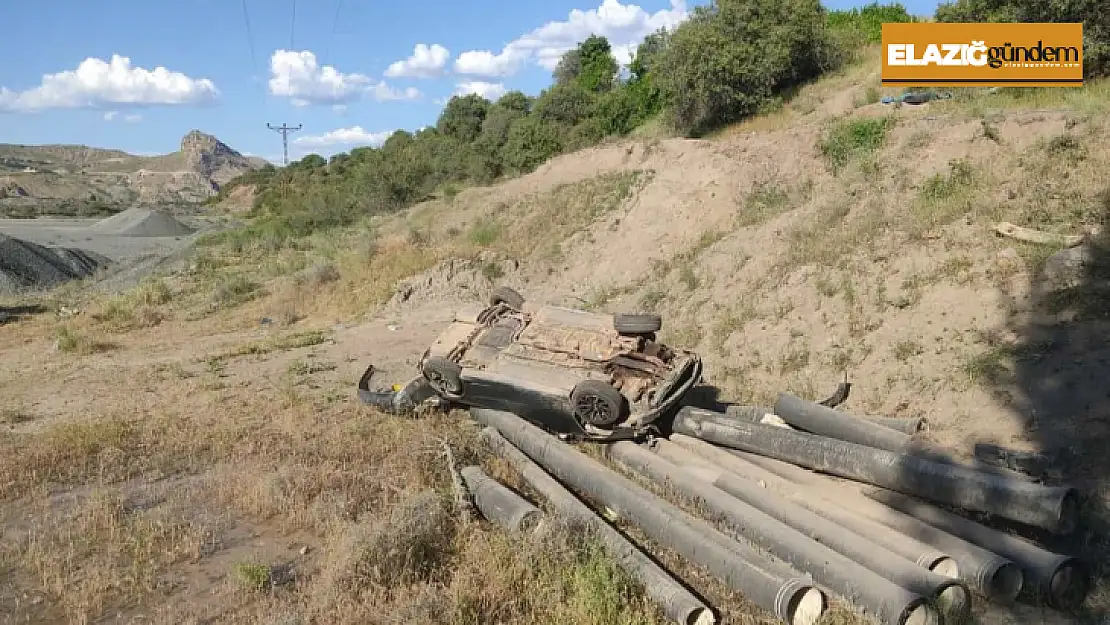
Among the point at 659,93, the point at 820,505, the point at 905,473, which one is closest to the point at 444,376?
the point at 820,505

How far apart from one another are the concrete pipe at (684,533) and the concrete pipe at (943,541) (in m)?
0.97

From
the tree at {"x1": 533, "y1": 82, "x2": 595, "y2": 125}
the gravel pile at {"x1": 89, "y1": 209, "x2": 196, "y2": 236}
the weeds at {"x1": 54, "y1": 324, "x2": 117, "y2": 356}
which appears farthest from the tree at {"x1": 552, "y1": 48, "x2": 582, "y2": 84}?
the weeds at {"x1": 54, "y1": 324, "x2": 117, "y2": 356}

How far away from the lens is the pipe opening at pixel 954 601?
176 inches

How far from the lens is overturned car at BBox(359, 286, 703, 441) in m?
7.18

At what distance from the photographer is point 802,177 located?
49.2ft

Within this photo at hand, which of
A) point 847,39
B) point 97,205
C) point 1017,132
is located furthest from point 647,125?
point 97,205

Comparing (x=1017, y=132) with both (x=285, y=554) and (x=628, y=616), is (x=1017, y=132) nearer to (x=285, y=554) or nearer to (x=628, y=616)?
(x=628, y=616)

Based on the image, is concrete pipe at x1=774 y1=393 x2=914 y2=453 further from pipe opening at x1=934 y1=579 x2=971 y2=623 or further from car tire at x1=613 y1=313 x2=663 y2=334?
pipe opening at x1=934 y1=579 x2=971 y2=623

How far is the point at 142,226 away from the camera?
1886 inches

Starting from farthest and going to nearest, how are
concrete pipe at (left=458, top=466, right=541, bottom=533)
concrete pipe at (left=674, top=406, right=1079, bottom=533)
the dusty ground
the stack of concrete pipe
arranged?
1. concrete pipe at (left=458, top=466, right=541, bottom=533)
2. the dusty ground
3. concrete pipe at (left=674, top=406, right=1079, bottom=533)
4. the stack of concrete pipe

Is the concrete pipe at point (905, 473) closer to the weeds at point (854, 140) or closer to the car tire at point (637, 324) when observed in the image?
the car tire at point (637, 324)

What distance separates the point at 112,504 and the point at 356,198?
32391mm

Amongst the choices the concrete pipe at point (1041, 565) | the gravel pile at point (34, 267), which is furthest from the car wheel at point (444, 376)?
the gravel pile at point (34, 267)

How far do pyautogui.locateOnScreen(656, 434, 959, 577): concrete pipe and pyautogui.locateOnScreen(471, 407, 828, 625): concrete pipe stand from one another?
734mm
